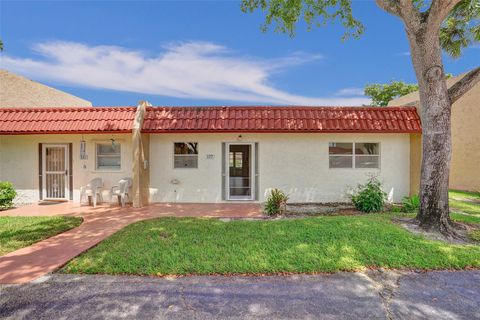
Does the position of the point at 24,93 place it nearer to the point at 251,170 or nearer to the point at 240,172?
the point at 240,172

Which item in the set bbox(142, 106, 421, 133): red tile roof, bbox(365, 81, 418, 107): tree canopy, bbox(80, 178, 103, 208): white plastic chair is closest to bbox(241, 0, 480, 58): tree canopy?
bbox(142, 106, 421, 133): red tile roof

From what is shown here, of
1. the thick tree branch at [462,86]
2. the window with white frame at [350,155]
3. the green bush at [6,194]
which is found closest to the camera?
the thick tree branch at [462,86]

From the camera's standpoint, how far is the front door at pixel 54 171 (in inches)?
415

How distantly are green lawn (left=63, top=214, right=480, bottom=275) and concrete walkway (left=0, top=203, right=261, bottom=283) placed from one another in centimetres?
48

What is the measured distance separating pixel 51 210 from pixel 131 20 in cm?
890

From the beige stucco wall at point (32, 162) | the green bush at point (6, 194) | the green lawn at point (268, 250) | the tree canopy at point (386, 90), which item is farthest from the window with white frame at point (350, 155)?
the tree canopy at point (386, 90)

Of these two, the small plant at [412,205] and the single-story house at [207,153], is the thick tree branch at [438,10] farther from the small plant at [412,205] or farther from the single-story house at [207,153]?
the small plant at [412,205]

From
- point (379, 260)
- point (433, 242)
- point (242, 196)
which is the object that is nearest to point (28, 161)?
point (242, 196)

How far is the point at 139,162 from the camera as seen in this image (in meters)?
9.45

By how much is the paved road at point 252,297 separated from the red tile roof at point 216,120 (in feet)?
20.7

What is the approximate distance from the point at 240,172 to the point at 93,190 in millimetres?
5880

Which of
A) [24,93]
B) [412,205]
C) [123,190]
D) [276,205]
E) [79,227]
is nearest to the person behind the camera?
[79,227]

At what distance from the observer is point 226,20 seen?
1277cm

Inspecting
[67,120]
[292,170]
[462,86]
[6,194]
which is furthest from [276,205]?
[6,194]
